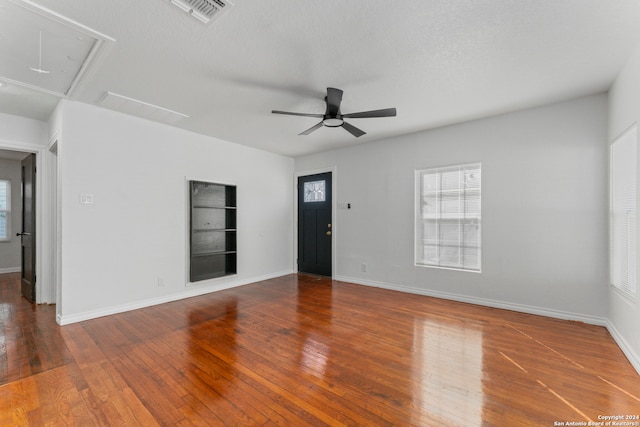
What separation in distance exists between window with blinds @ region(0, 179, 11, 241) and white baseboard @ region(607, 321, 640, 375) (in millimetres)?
10248

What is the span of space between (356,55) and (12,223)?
829cm

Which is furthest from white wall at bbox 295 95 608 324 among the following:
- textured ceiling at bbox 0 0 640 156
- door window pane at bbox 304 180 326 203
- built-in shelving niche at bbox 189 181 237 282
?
built-in shelving niche at bbox 189 181 237 282

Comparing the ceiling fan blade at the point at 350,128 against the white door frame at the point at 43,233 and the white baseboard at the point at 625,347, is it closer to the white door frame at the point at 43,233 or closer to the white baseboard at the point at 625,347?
the white baseboard at the point at 625,347

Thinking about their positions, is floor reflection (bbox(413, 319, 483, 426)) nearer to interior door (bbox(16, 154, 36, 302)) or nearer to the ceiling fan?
the ceiling fan

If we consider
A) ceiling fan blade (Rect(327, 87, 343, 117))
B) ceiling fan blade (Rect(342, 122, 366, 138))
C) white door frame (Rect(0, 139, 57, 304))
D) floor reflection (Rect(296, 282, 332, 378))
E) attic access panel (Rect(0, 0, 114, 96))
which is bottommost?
floor reflection (Rect(296, 282, 332, 378))

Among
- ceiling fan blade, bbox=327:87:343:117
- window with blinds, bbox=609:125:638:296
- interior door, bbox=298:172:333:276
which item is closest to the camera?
window with blinds, bbox=609:125:638:296

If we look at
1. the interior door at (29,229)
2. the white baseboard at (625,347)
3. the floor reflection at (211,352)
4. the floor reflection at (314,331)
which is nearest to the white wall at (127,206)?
the floor reflection at (211,352)

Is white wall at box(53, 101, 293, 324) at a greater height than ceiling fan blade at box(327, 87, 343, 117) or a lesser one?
lesser

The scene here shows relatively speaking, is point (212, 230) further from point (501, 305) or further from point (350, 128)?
point (501, 305)

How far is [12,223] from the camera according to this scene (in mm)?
6281

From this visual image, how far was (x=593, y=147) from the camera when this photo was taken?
328 cm

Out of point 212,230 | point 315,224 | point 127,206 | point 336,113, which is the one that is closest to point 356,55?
point 336,113

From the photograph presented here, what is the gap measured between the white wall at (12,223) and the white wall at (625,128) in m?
10.2

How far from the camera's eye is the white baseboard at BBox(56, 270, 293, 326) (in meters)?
3.37
